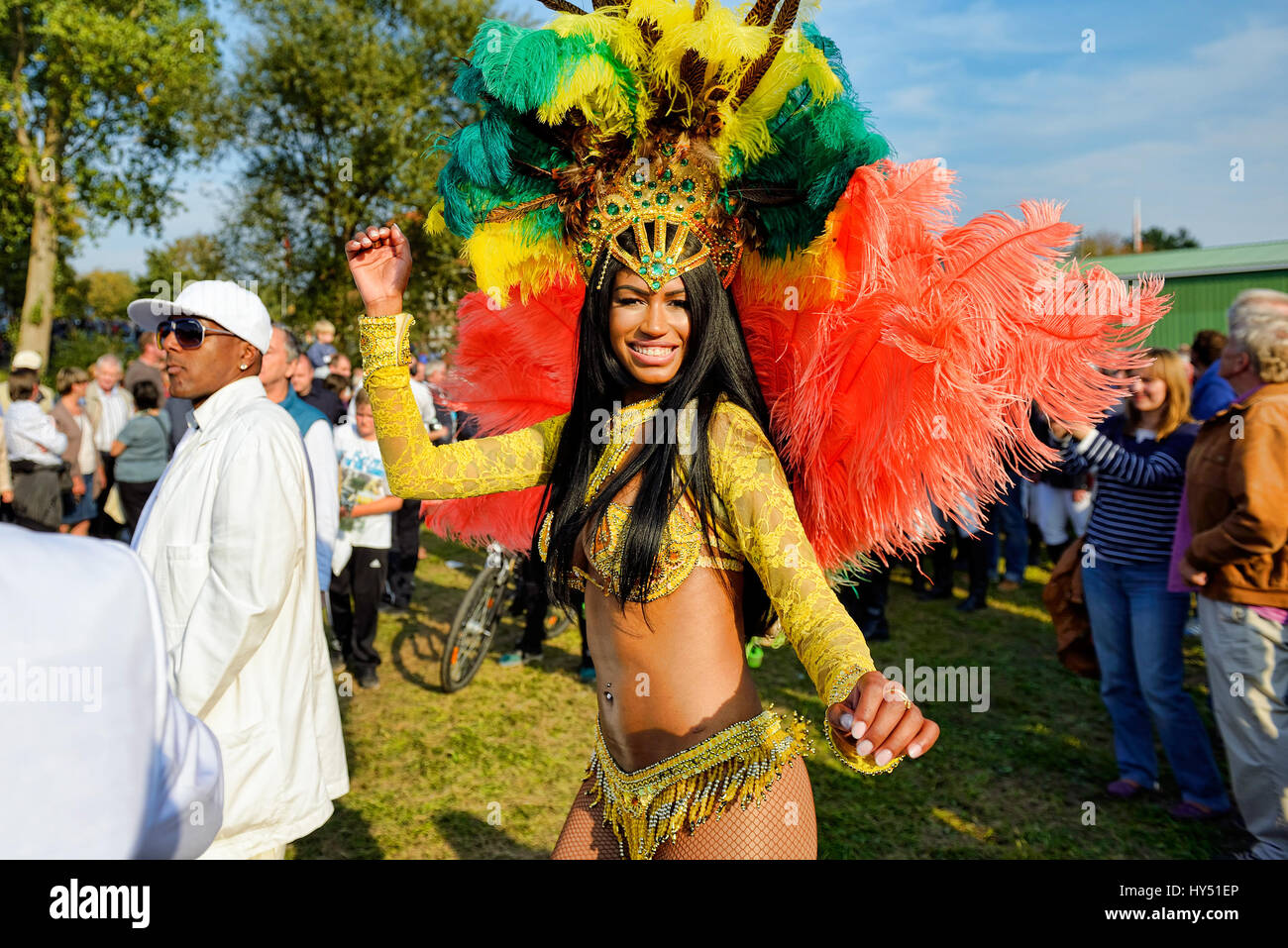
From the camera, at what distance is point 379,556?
5.50 meters

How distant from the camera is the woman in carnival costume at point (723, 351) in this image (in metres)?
1.76

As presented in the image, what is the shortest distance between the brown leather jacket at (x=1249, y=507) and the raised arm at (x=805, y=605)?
253 centimetres

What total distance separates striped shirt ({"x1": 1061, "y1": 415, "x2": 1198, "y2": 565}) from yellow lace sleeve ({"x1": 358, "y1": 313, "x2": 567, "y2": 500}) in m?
2.86

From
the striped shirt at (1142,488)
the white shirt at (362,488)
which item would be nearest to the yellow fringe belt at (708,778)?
the striped shirt at (1142,488)

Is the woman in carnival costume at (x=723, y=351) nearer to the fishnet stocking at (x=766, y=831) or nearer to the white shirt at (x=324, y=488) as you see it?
the fishnet stocking at (x=766, y=831)

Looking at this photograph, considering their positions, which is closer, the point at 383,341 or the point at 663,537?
the point at 663,537

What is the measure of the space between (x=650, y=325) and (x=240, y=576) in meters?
1.27

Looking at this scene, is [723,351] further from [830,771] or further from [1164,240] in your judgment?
[1164,240]

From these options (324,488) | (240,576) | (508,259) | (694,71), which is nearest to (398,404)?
(508,259)

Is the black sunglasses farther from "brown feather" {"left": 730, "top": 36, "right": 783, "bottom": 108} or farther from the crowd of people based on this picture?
"brown feather" {"left": 730, "top": 36, "right": 783, "bottom": 108}

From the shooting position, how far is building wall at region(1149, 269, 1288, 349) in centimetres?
1825
